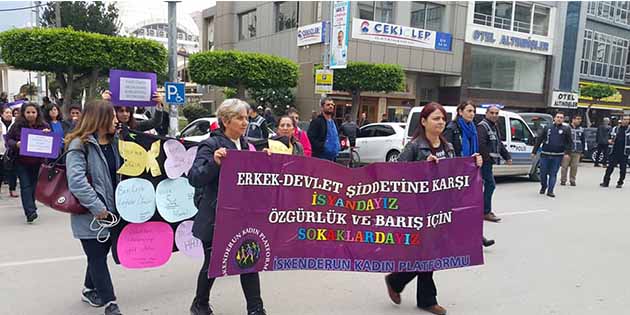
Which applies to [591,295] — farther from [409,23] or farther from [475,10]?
[475,10]

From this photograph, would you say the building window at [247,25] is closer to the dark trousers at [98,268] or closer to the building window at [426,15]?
the building window at [426,15]

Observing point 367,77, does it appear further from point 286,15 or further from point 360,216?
point 360,216

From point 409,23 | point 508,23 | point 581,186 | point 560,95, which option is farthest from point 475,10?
point 581,186

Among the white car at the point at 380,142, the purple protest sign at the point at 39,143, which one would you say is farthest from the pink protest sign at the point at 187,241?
the white car at the point at 380,142

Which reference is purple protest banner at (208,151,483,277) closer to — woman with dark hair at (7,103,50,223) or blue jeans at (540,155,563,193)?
woman with dark hair at (7,103,50,223)

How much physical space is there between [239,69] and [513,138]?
1028cm

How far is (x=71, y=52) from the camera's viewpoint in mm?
11414

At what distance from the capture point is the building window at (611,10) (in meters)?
31.5

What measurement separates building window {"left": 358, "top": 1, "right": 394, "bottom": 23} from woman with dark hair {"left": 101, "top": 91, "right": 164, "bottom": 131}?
18.9 m

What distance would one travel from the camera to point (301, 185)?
11.4ft

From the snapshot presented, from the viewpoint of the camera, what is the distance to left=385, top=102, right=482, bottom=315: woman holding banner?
3.63m

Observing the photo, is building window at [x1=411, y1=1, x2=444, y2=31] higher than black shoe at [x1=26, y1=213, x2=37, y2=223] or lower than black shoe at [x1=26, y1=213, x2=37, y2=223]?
higher

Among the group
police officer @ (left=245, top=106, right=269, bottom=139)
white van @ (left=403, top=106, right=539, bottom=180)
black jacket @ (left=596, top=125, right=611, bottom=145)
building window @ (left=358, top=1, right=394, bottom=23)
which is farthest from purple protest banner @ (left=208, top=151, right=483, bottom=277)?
building window @ (left=358, top=1, right=394, bottom=23)

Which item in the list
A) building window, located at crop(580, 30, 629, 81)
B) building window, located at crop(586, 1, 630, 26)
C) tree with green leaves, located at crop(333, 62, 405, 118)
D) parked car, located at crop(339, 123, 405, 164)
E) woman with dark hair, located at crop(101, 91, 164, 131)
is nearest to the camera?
woman with dark hair, located at crop(101, 91, 164, 131)
